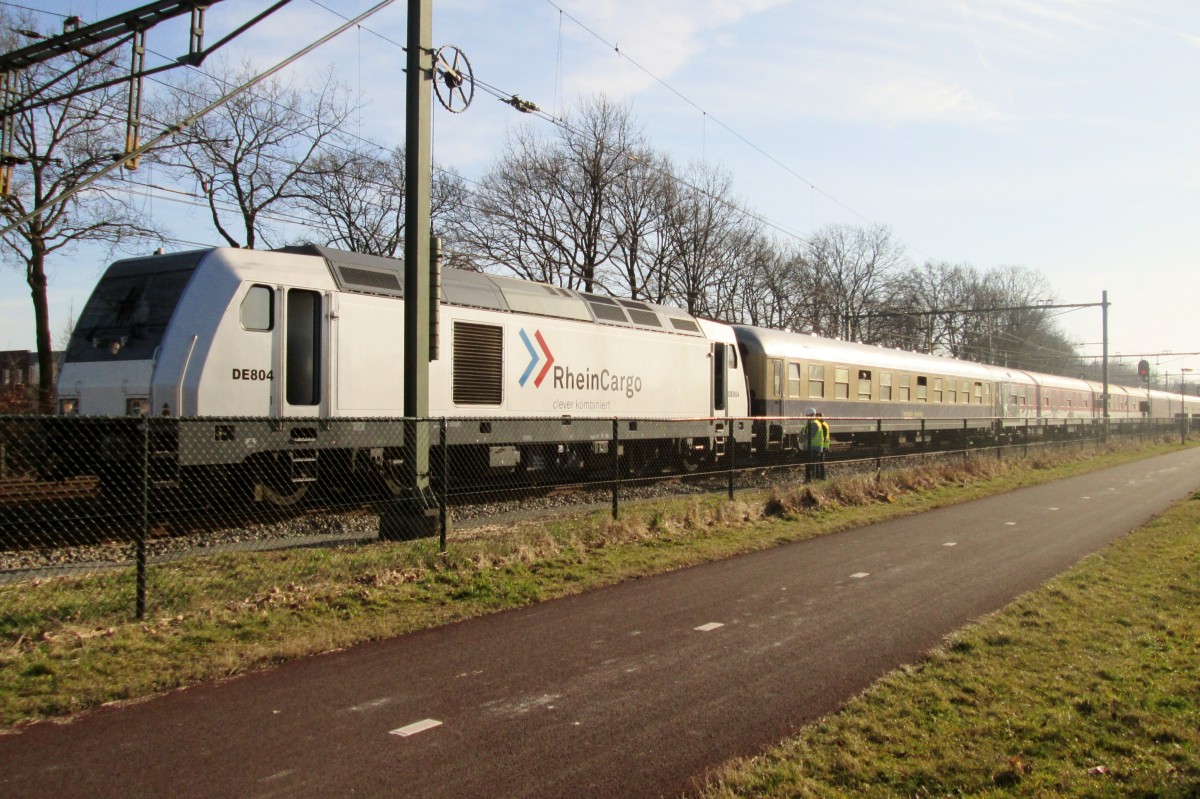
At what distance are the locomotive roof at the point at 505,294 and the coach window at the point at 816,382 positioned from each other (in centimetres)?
543

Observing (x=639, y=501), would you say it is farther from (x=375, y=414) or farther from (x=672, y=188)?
(x=672, y=188)

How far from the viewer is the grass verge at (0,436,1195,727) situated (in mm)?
5602

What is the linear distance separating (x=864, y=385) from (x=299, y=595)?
21.8m

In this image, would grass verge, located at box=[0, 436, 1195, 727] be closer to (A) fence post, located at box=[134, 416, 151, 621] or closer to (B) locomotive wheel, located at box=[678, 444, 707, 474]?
(A) fence post, located at box=[134, 416, 151, 621]

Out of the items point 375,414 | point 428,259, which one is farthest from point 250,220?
point 428,259

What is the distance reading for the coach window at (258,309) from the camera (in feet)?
37.3

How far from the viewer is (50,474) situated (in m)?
10.6

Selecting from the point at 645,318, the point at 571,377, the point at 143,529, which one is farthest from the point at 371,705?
the point at 645,318

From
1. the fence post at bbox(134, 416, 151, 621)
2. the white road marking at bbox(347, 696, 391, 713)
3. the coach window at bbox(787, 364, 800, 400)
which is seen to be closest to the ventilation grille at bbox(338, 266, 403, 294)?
the fence post at bbox(134, 416, 151, 621)

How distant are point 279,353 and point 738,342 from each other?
13599mm

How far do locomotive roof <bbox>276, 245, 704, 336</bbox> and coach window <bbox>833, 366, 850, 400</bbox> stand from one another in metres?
6.72

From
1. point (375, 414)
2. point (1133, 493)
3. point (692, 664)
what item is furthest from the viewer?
point (1133, 493)

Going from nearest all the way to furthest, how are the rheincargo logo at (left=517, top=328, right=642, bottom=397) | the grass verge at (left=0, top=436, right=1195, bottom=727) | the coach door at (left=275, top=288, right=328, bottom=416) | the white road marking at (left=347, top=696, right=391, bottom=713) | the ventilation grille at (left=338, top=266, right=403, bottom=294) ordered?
the white road marking at (left=347, top=696, right=391, bottom=713), the grass verge at (left=0, top=436, right=1195, bottom=727), the coach door at (left=275, top=288, right=328, bottom=416), the ventilation grille at (left=338, top=266, right=403, bottom=294), the rheincargo logo at (left=517, top=328, right=642, bottom=397)

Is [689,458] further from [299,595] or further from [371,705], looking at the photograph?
[371,705]
